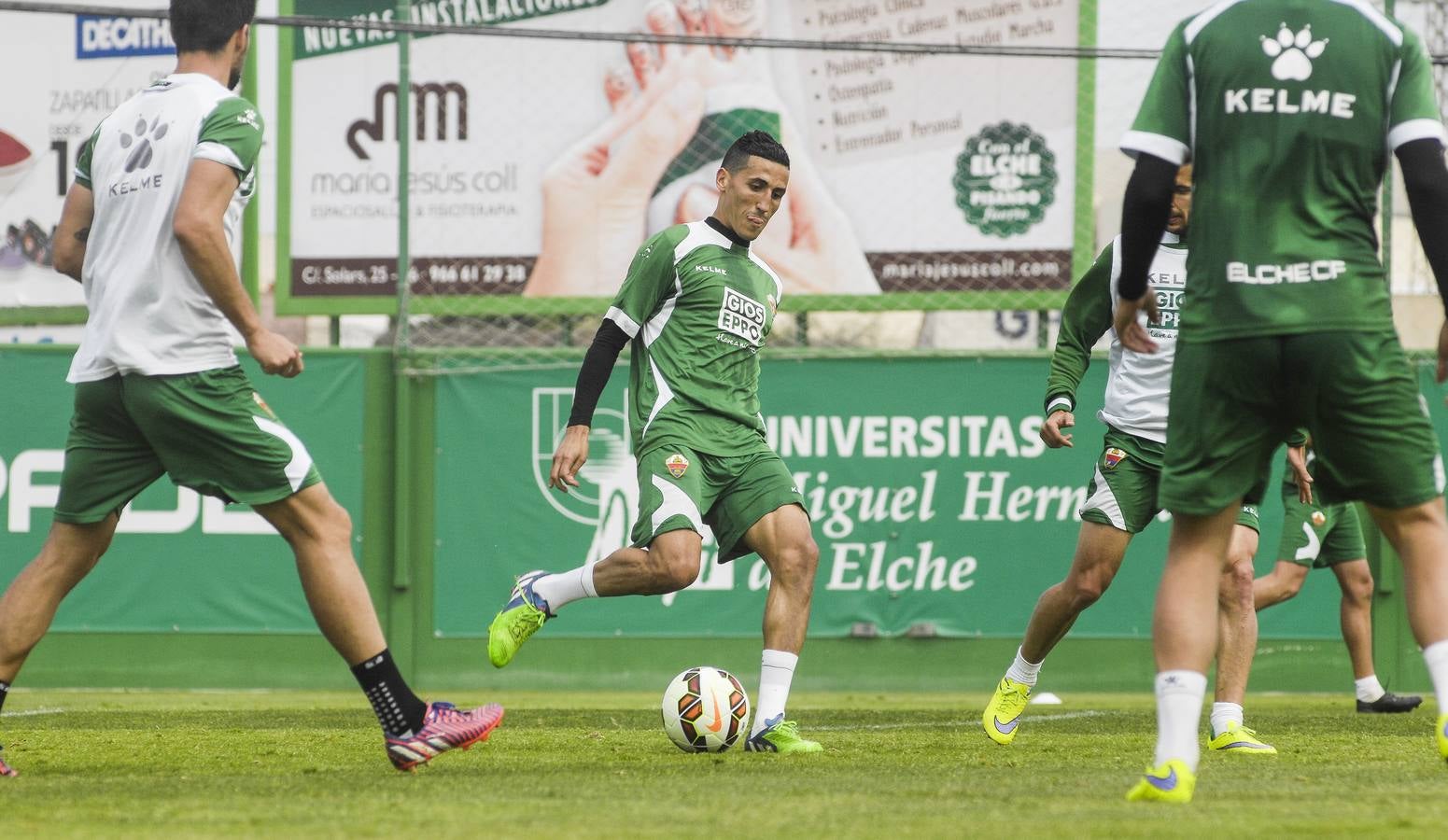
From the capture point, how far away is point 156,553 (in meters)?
9.88

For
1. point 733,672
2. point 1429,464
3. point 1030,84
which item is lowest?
point 733,672

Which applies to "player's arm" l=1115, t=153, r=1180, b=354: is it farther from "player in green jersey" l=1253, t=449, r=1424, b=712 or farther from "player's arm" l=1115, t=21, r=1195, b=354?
"player in green jersey" l=1253, t=449, r=1424, b=712

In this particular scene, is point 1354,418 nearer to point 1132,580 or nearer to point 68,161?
point 1132,580

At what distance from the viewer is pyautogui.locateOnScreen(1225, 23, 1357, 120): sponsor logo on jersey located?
422 cm

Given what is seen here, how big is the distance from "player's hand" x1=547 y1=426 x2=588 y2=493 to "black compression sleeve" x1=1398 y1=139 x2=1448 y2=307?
2942 millimetres

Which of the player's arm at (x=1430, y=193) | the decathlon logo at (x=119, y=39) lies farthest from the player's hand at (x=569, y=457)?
the decathlon logo at (x=119, y=39)

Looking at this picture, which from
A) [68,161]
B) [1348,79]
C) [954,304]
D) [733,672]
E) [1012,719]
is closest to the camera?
[1348,79]

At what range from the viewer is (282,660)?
389 inches

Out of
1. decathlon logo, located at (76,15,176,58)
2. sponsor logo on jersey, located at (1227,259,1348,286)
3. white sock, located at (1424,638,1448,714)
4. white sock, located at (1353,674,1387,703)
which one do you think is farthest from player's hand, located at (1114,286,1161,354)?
decathlon logo, located at (76,15,176,58)

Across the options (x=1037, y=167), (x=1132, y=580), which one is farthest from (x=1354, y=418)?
(x=1037, y=167)

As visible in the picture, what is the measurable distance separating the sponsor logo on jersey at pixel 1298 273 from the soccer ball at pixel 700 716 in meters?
2.56

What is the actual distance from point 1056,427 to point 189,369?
3109mm

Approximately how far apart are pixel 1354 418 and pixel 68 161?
29.4ft

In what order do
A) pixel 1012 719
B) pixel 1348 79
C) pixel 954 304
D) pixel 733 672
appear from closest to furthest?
pixel 1348 79
pixel 1012 719
pixel 733 672
pixel 954 304
